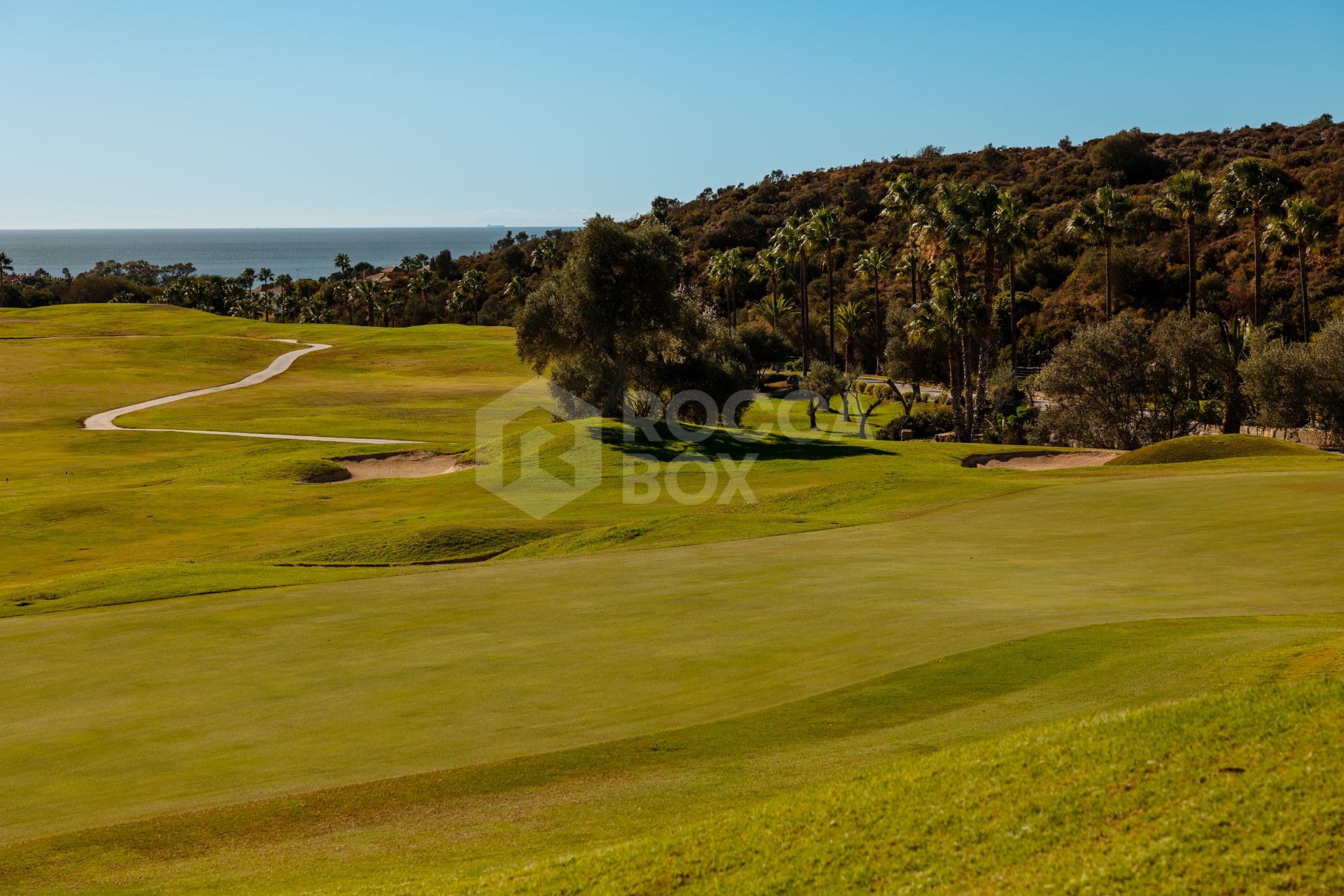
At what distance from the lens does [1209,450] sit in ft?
148

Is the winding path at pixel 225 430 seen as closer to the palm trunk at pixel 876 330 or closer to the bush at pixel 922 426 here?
the bush at pixel 922 426

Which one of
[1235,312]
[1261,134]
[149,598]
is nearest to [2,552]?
[149,598]

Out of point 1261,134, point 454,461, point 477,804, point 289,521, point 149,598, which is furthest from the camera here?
point 1261,134

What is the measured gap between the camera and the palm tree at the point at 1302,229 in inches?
2940

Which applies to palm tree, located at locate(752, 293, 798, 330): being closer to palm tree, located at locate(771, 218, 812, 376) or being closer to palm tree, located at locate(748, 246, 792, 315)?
palm tree, located at locate(748, 246, 792, 315)

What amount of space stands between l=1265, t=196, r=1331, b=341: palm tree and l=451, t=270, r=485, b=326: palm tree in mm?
101048

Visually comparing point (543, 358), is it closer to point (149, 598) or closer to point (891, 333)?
point (149, 598)

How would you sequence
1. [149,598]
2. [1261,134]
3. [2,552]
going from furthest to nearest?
[1261,134]
[2,552]
[149,598]

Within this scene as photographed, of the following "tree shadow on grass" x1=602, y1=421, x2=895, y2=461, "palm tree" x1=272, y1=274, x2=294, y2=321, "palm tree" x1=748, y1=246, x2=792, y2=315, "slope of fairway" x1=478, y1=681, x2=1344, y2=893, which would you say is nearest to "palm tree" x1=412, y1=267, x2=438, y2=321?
"palm tree" x1=272, y1=274, x2=294, y2=321

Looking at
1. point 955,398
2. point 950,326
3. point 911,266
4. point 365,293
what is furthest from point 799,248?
Result: point 365,293

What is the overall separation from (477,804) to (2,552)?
29.7m

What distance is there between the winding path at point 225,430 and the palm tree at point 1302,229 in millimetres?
62863

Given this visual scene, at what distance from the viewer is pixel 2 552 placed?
34.8 m

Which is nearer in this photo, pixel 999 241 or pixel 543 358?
pixel 543 358
